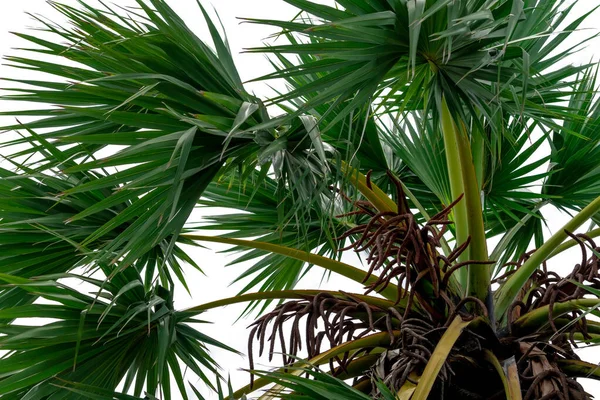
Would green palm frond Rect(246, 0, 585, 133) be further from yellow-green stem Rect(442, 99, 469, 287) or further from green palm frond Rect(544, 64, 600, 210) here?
green palm frond Rect(544, 64, 600, 210)

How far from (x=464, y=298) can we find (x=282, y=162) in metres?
0.50

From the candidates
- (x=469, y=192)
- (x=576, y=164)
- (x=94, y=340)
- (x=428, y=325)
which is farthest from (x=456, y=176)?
(x=94, y=340)

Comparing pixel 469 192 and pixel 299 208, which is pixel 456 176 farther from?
pixel 299 208

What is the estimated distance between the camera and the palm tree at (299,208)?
1415 millimetres

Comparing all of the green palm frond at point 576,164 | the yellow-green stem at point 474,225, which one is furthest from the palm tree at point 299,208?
the green palm frond at point 576,164

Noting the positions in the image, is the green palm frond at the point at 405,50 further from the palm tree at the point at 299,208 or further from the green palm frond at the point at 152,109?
the green palm frond at the point at 152,109

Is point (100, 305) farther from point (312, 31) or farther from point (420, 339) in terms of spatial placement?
point (312, 31)

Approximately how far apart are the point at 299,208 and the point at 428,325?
0.38 meters

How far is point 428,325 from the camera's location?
169cm

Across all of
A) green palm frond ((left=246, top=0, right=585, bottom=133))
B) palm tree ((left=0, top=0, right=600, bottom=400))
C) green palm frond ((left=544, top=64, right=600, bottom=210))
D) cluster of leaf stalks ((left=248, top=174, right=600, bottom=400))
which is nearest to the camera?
green palm frond ((left=246, top=0, right=585, bottom=133))

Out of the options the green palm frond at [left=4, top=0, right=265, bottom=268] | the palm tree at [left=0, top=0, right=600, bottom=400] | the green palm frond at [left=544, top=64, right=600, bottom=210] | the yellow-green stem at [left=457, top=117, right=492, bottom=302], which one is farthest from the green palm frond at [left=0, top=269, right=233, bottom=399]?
the green palm frond at [left=544, top=64, right=600, bottom=210]

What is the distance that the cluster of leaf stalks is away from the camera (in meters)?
1.59

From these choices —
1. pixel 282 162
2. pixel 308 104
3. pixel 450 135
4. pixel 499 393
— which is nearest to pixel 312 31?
pixel 308 104

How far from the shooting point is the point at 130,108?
1749 millimetres
